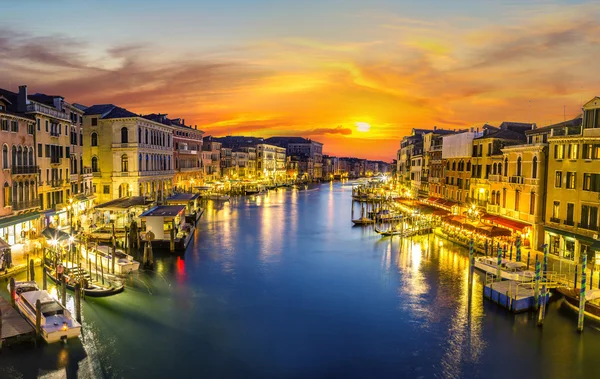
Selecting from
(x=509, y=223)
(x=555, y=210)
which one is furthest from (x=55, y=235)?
(x=555, y=210)

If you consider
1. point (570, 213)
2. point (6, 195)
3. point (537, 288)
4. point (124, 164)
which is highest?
point (124, 164)

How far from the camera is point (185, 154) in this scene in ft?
236

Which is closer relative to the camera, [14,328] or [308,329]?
[14,328]

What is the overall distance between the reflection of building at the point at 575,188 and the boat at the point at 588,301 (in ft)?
11.5

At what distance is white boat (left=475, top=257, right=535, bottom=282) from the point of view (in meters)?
22.7

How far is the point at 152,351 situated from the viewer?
1644 cm

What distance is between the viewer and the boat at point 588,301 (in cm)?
1889

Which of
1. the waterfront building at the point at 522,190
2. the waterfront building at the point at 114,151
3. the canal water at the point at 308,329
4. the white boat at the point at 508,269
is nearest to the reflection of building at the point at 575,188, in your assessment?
the waterfront building at the point at 522,190

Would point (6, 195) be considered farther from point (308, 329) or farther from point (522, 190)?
point (522, 190)

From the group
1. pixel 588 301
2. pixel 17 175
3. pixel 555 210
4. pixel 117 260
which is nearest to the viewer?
pixel 588 301

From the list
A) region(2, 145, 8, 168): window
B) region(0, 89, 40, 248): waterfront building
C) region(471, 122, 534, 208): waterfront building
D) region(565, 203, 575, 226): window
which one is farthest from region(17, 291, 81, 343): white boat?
region(471, 122, 534, 208): waterfront building

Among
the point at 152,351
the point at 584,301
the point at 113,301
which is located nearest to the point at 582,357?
the point at 584,301

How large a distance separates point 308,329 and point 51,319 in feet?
31.5

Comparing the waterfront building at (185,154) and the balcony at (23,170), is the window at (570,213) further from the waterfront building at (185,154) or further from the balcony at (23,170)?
the waterfront building at (185,154)
